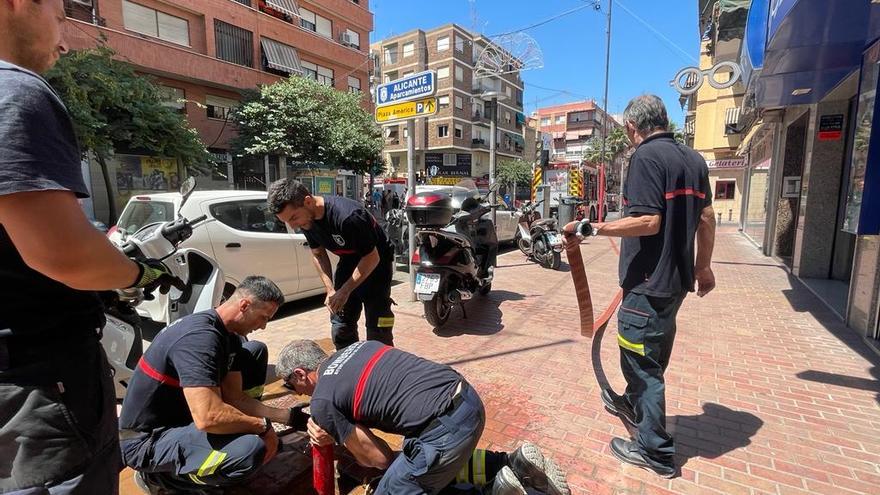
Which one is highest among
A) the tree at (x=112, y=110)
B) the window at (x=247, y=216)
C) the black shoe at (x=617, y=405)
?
the tree at (x=112, y=110)

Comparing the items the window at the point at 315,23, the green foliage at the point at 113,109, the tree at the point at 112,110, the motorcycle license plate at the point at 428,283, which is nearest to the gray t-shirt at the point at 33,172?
the motorcycle license plate at the point at 428,283

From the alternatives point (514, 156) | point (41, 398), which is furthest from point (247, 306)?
point (514, 156)

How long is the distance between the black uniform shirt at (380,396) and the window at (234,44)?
2105 centimetres

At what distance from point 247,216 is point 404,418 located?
4.12 m

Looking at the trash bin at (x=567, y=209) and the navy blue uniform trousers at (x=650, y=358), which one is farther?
the trash bin at (x=567, y=209)

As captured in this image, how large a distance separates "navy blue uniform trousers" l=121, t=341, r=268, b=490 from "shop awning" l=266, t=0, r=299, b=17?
2304 cm

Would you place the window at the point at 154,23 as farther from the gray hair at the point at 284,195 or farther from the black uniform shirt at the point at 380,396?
the black uniform shirt at the point at 380,396

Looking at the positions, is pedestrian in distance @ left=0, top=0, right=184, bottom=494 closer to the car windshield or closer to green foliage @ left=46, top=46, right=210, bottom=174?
the car windshield

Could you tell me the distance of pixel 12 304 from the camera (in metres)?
1.09

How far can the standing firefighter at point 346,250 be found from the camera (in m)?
2.88

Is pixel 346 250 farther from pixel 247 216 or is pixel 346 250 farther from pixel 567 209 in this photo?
pixel 567 209

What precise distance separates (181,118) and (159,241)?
12.4 m

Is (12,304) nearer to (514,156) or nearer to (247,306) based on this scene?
(247,306)

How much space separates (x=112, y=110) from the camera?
11188mm
